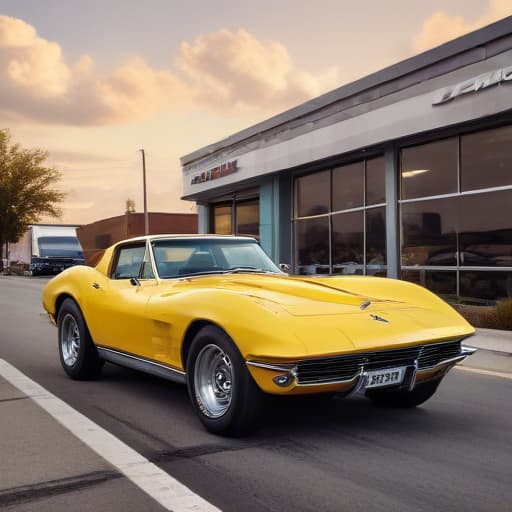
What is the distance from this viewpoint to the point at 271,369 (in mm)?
4301

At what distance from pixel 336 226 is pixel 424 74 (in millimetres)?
6020

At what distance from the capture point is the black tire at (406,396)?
18.2 feet

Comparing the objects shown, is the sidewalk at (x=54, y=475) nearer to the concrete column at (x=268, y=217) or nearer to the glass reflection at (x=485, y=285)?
the glass reflection at (x=485, y=285)

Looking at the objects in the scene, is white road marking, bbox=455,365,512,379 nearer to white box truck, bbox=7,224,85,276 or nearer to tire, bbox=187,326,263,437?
tire, bbox=187,326,263,437

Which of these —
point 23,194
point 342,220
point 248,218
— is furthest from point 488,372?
point 23,194

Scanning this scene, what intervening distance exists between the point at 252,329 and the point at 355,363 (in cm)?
72

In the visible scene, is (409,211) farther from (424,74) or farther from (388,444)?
(388,444)

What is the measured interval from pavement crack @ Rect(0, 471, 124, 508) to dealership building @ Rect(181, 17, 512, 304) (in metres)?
11.9

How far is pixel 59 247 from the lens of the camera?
136 feet

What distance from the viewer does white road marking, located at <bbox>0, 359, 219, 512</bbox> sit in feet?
11.7

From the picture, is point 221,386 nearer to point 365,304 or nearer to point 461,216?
point 365,304

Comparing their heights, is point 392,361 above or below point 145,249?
below

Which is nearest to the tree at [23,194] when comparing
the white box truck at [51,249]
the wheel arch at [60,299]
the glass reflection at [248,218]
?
the white box truck at [51,249]

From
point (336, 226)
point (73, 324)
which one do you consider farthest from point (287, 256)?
point (73, 324)
